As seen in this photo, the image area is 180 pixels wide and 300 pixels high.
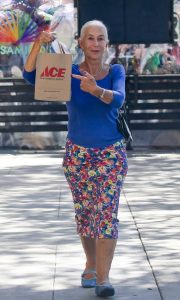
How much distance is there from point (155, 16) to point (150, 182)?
4016mm

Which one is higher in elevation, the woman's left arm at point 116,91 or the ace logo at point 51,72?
the ace logo at point 51,72

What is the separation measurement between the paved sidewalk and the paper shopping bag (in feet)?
4.30

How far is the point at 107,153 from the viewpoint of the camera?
686cm

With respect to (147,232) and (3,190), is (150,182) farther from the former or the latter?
(147,232)

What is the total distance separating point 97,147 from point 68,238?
2211 millimetres

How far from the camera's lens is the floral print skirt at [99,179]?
6859 millimetres

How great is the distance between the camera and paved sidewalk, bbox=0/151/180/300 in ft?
23.8

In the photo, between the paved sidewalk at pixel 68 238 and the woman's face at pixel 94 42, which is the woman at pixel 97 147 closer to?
the woman's face at pixel 94 42

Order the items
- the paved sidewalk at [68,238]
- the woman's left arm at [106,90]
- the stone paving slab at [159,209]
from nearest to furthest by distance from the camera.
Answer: the woman's left arm at [106,90] → the paved sidewalk at [68,238] → the stone paving slab at [159,209]

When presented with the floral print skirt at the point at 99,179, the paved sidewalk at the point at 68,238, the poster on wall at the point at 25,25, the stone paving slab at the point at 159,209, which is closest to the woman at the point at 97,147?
the floral print skirt at the point at 99,179

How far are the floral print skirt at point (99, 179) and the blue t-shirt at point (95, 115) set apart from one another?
0.17ft

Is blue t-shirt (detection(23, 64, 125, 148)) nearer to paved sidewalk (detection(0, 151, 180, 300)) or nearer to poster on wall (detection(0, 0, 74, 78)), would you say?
paved sidewalk (detection(0, 151, 180, 300))

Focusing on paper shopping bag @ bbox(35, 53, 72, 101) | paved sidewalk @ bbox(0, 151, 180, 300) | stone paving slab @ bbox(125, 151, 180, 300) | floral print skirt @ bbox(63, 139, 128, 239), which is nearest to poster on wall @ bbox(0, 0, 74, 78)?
stone paving slab @ bbox(125, 151, 180, 300)

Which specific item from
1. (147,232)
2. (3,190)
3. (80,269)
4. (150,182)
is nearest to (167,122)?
(150,182)
